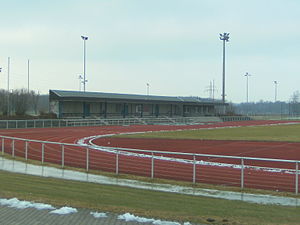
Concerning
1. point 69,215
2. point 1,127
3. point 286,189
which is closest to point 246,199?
point 286,189

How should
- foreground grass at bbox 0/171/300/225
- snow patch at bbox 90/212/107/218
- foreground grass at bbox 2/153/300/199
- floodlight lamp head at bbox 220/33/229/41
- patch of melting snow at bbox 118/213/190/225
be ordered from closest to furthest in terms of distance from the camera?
patch of melting snow at bbox 118/213/190/225
snow patch at bbox 90/212/107/218
foreground grass at bbox 0/171/300/225
foreground grass at bbox 2/153/300/199
floodlight lamp head at bbox 220/33/229/41

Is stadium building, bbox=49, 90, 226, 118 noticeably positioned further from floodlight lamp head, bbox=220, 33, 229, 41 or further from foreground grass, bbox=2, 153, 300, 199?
foreground grass, bbox=2, 153, 300, 199

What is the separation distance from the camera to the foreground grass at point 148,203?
7262 millimetres

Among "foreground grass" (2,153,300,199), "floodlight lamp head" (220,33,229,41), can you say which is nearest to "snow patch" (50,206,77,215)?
"foreground grass" (2,153,300,199)

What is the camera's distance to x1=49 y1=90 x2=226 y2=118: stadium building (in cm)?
5888

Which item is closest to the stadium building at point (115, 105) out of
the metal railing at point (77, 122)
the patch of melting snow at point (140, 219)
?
the metal railing at point (77, 122)

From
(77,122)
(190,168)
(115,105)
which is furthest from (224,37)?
(190,168)

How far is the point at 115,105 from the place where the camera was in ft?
228

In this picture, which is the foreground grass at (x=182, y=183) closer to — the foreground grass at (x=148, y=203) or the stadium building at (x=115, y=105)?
the foreground grass at (x=148, y=203)

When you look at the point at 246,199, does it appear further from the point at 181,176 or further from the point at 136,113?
the point at 136,113

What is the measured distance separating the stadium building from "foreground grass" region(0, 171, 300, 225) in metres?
47.2

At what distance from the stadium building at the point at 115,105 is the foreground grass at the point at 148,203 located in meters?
47.2

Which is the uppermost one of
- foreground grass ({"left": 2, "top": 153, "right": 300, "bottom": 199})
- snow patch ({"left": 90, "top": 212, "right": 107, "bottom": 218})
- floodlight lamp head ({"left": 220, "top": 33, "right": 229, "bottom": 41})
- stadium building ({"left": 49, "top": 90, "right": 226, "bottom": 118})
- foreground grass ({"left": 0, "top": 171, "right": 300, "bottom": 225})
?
floodlight lamp head ({"left": 220, "top": 33, "right": 229, "bottom": 41})

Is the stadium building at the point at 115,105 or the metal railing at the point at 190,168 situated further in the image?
the stadium building at the point at 115,105
